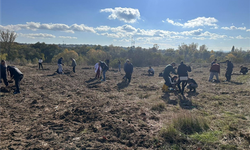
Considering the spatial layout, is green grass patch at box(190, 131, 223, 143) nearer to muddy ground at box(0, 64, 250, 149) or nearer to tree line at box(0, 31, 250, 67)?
muddy ground at box(0, 64, 250, 149)

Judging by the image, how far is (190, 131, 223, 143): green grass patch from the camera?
3742 millimetres

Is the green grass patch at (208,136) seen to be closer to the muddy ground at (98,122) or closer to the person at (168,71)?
the muddy ground at (98,122)

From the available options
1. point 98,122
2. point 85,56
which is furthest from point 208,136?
point 85,56

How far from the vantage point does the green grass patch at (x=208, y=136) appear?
3742 mm

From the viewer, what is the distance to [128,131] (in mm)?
Result: 4254

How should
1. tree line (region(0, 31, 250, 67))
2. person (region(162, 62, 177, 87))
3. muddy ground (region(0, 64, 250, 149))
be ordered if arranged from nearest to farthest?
muddy ground (region(0, 64, 250, 149)) → person (region(162, 62, 177, 87)) → tree line (region(0, 31, 250, 67))

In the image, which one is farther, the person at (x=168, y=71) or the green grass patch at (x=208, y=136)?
the person at (x=168, y=71)

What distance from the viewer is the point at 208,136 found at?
391 cm

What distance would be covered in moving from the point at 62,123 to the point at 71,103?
2161mm

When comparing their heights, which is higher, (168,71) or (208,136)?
(168,71)

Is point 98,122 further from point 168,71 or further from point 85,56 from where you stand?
point 85,56

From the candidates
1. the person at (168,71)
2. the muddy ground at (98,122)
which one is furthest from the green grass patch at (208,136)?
the person at (168,71)

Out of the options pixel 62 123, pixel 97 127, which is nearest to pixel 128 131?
pixel 97 127

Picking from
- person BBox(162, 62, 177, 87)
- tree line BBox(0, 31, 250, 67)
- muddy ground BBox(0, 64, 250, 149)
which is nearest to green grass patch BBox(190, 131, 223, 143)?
muddy ground BBox(0, 64, 250, 149)
